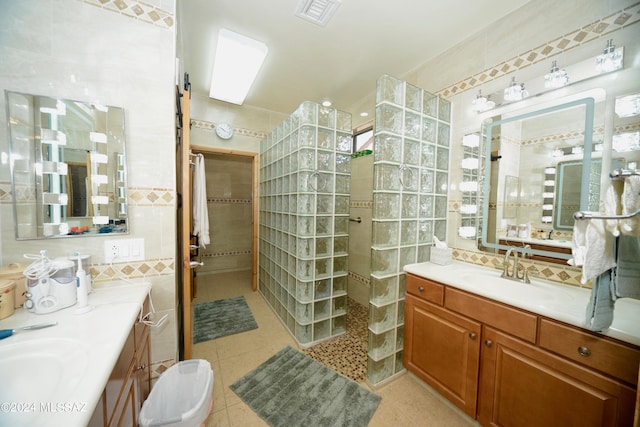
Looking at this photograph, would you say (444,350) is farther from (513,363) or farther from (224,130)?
(224,130)

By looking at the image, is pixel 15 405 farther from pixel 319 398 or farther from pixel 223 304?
pixel 223 304

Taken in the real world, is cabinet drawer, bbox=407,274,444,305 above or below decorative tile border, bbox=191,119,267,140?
below

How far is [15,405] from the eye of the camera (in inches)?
19.1

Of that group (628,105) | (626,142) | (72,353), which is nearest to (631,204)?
(626,142)

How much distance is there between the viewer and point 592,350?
0.88m

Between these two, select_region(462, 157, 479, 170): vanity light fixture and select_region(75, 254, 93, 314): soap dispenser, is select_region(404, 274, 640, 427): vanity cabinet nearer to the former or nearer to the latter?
select_region(462, 157, 479, 170): vanity light fixture

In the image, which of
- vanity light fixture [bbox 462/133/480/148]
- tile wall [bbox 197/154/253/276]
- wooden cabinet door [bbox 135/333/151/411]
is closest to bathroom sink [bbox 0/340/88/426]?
wooden cabinet door [bbox 135/333/151/411]

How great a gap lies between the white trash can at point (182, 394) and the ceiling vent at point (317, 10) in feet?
7.87

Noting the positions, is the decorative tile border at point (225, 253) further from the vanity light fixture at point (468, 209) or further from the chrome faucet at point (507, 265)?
the chrome faucet at point (507, 265)

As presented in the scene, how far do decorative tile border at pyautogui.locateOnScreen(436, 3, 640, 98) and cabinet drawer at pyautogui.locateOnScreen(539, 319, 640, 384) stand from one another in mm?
1540

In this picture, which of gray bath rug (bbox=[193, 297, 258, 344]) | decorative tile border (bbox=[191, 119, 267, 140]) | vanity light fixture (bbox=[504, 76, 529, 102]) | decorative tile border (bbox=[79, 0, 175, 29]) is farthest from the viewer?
decorative tile border (bbox=[191, 119, 267, 140])

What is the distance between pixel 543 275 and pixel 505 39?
5.32 feet

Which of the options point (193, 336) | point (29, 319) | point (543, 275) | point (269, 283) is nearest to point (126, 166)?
point (29, 319)

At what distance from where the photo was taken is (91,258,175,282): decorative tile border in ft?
3.75
